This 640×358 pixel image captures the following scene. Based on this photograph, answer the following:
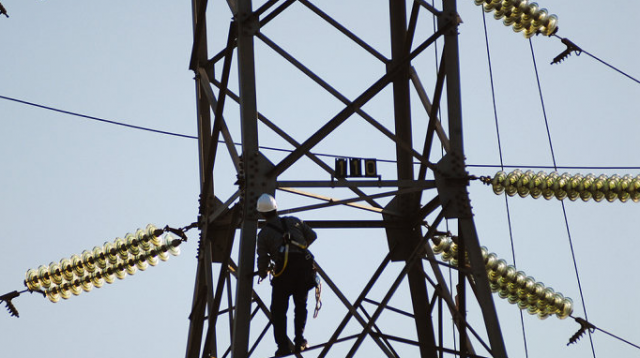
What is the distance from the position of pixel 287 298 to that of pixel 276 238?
2.95 feet

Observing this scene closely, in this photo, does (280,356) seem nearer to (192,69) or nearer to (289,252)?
(289,252)

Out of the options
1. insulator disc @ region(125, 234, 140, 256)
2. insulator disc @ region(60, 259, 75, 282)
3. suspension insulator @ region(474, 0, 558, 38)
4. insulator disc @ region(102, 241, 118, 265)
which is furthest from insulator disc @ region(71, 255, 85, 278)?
suspension insulator @ region(474, 0, 558, 38)

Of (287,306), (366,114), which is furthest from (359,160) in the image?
(287,306)

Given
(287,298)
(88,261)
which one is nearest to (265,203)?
(287,298)

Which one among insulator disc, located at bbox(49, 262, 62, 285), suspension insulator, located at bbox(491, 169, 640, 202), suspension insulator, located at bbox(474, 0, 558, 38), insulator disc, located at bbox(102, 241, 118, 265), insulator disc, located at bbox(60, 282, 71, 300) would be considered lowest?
insulator disc, located at bbox(60, 282, 71, 300)

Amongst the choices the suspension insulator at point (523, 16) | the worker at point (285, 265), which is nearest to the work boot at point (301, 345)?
the worker at point (285, 265)

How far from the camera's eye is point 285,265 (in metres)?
20.4

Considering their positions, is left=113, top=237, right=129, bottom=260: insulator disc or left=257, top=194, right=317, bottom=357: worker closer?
left=257, top=194, right=317, bottom=357: worker

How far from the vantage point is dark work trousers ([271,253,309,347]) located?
2061cm

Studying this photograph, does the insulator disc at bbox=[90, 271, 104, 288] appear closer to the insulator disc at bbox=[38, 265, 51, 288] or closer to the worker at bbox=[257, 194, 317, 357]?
the insulator disc at bbox=[38, 265, 51, 288]

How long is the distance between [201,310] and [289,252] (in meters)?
2.33

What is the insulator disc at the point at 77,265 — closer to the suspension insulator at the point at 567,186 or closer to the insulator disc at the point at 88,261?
the insulator disc at the point at 88,261

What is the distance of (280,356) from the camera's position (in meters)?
20.8

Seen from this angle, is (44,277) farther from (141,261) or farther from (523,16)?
(523,16)
